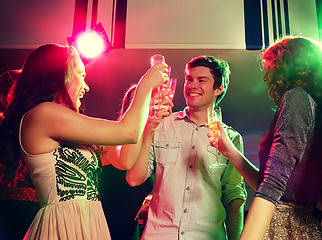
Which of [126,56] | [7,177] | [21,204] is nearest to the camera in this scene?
[7,177]

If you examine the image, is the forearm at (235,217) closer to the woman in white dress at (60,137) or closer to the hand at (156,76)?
the woman in white dress at (60,137)

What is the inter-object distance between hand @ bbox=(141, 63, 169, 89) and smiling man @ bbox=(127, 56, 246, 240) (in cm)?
47

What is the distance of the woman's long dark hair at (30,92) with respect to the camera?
1435 mm

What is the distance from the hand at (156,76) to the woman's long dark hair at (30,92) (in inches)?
17.3

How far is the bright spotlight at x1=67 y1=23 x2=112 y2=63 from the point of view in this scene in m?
3.37

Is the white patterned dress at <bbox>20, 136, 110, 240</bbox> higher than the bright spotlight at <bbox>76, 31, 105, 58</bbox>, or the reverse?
the bright spotlight at <bbox>76, 31, 105, 58</bbox>

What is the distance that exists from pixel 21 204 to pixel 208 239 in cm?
203

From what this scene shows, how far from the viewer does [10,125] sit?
143cm

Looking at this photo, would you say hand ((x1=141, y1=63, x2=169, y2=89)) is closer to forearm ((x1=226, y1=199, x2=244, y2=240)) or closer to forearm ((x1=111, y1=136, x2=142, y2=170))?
forearm ((x1=111, y1=136, x2=142, y2=170))

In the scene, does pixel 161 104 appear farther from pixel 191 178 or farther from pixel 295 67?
pixel 295 67

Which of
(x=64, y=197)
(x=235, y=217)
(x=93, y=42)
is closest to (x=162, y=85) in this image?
(x=64, y=197)

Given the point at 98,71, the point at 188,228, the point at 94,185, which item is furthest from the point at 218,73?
the point at 98,71

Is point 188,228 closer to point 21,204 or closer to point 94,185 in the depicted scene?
point 94,185

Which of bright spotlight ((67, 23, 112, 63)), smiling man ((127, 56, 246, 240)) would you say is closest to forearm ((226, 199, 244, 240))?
smiling man ((127, 56, 246, 240))
